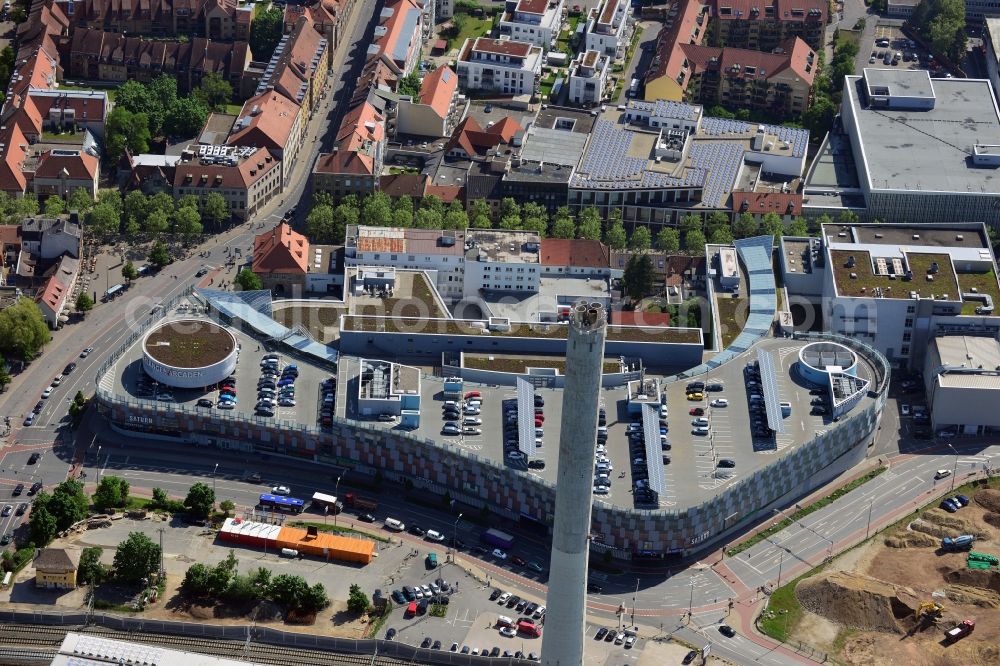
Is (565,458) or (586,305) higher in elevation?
(586,305)
